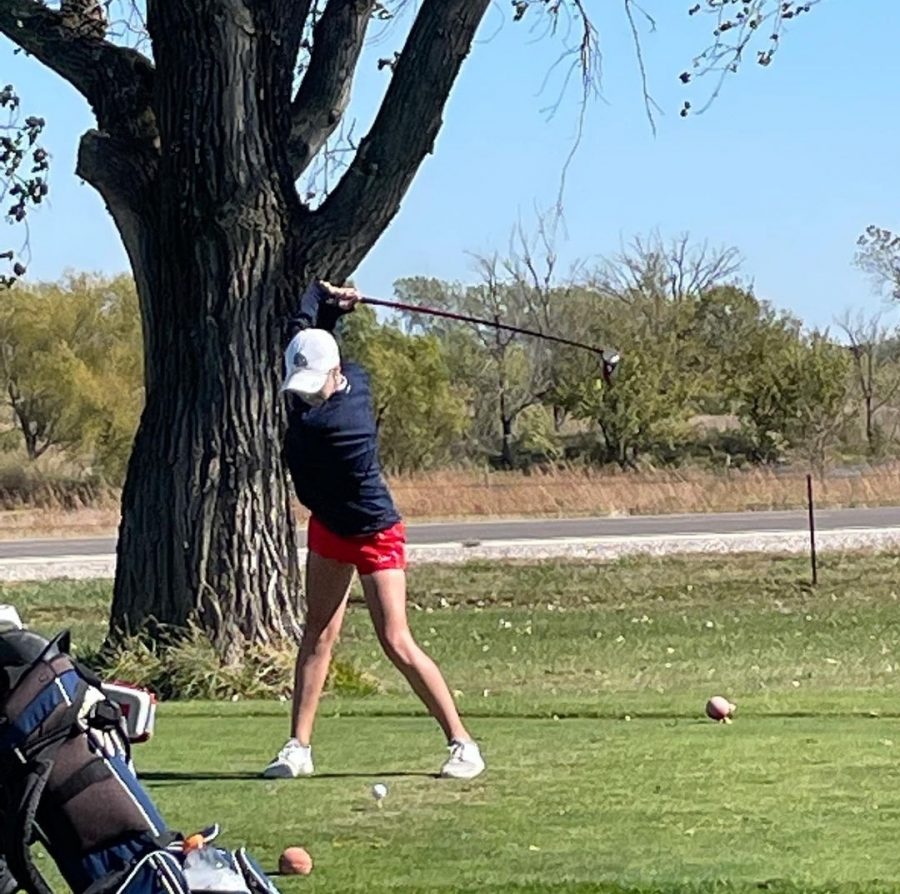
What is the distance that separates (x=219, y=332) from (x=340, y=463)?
17.5ft

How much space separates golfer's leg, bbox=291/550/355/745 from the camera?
24.0 ft

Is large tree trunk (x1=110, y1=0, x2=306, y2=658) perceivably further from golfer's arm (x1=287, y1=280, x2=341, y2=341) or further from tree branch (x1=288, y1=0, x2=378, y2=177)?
golfer's arm (x1=287, y1=280, x2=341, y2=341)

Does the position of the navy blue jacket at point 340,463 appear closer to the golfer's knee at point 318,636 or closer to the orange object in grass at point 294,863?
the golfer's knee at point 318,636

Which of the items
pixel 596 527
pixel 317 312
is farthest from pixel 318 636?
pixel 596 527

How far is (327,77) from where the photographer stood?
1356 centimetres

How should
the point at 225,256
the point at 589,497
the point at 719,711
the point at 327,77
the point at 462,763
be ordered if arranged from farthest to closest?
the point at 589,497 < the point at 327,77 < the point at 225,256 < the point at 719,711 < the point at 462,763

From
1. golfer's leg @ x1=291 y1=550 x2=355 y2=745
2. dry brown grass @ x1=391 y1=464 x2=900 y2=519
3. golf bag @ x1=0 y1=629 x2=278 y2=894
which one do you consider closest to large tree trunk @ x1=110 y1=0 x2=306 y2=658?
golfer's leg @ x1=291 y1=550 x2=355 y2=745

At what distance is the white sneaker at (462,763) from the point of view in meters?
7.04

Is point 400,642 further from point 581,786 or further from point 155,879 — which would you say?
point 155,879

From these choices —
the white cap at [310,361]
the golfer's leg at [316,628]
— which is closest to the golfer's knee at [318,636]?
the golfer's leg at [316,628]

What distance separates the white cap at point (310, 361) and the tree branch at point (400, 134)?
5342mm

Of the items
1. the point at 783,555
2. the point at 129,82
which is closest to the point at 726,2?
the point at 129,82

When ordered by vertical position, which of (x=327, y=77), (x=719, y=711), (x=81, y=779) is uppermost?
(x=327, y=77)

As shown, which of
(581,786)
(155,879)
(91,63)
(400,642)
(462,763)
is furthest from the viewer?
(91,63)
